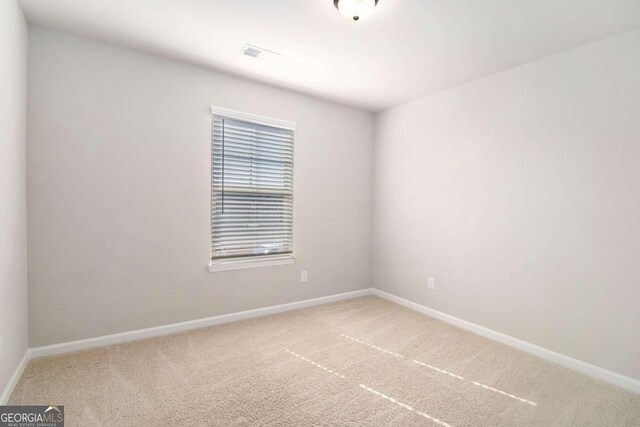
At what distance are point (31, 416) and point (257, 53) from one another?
9.50ft

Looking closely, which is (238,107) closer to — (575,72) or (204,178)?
(204,178)

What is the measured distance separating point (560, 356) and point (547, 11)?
257 cm

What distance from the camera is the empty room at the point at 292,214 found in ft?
6.31

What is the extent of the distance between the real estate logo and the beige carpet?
6 cm

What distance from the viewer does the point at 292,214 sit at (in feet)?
11.4

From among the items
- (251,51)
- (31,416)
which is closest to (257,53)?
(251,51)

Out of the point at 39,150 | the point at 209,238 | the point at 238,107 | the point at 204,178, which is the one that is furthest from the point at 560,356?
the point at 39,150

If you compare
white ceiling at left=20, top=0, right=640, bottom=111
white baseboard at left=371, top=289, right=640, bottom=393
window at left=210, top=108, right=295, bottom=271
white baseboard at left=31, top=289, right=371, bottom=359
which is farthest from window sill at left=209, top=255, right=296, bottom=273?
white ceiling at left=20, top=0, right=640, bottom=111

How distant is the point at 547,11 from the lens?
6.40 ft

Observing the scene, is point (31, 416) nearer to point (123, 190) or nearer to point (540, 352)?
point (123, 190)

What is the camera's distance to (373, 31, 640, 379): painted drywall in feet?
7.06

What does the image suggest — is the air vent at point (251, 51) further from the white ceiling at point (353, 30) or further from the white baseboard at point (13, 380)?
the white baseboard at point (13, 380)

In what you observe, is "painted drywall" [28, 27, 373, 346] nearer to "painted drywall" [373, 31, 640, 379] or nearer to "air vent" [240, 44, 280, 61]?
"air vent" [240, 44, 280, 61]

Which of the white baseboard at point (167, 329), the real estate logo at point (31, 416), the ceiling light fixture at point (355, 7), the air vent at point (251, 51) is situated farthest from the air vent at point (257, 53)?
the real estate logo at point (31, 416)
